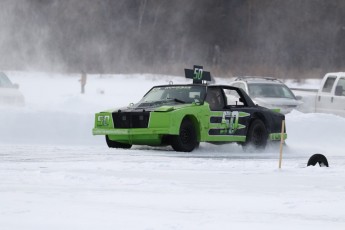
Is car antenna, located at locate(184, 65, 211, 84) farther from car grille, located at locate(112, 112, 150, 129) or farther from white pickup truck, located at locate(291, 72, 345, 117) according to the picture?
white pickup truck, located at locate(291, 72, 345, 117)

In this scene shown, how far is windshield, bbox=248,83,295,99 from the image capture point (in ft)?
→ 87.1

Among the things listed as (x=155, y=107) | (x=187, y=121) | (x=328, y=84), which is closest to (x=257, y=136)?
(x=187, y=121)

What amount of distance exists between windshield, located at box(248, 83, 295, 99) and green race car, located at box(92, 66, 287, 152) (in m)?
7.71

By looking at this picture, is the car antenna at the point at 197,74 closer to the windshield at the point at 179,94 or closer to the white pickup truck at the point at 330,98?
the windshield at the point at 179,94

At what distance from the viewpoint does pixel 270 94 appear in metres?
26.8

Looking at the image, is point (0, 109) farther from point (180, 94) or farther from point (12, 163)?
point (12, 163)

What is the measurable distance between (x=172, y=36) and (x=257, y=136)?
90.0ft

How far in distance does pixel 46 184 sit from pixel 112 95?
93.0 feet

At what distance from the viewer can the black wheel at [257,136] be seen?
18.1 meters

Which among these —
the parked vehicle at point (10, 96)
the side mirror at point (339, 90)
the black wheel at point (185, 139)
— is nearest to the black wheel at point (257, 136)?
the black wheel at point (185, 139)

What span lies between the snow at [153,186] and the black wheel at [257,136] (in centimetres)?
20

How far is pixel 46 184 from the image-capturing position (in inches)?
405

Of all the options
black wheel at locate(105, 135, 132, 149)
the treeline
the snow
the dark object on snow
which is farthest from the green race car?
the treeline

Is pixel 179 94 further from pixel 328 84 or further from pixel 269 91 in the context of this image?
pixel 269 91
